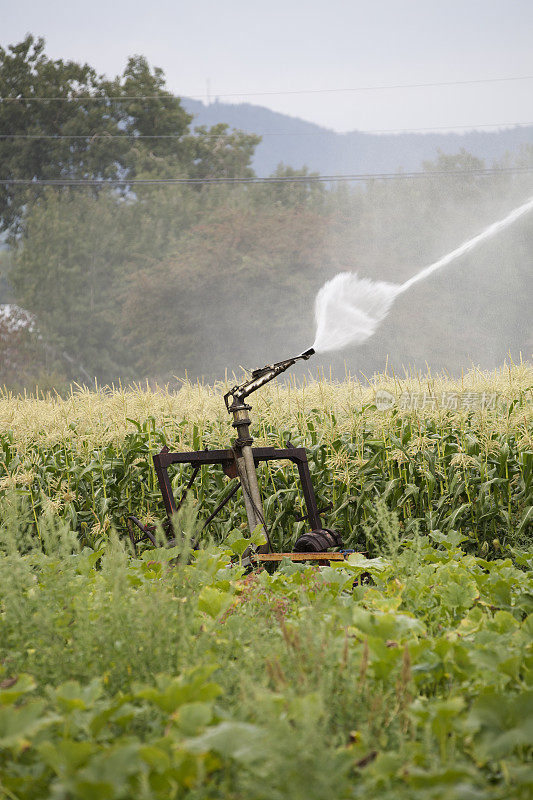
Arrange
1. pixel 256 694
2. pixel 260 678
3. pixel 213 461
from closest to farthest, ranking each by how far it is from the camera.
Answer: pixel 256 694 < pixel 260 678 < pixel 213 461

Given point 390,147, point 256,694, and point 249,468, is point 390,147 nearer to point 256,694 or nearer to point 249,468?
point 249,468

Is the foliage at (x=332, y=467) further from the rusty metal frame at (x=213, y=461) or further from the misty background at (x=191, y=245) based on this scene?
the misty background at (x=191, y=245)

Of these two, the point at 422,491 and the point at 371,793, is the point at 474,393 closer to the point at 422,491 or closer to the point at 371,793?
the point at 422,491

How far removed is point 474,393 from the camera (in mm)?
6105

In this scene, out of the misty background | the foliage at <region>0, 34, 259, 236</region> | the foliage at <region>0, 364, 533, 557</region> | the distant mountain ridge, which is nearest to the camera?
the foliage at <region>0, 364, 533, 557</region>

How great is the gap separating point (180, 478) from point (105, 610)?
3.91 m

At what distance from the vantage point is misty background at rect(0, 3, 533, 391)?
25953 mm

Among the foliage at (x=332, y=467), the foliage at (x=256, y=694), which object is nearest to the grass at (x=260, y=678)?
the foliage at (x=256, y=694)

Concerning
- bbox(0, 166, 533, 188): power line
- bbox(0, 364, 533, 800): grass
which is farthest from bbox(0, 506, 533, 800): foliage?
bbox(0, 166, 533, 188): power line

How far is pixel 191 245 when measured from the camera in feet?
88.3

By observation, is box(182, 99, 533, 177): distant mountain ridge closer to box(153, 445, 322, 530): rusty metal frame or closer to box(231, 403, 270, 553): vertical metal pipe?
box(153, 445, 322, 530): rusty metal frame

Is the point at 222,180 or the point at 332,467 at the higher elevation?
the point at 222,180

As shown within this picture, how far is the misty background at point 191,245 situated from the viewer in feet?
85.1

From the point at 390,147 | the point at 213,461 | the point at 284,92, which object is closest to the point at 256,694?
the point at 213,461
